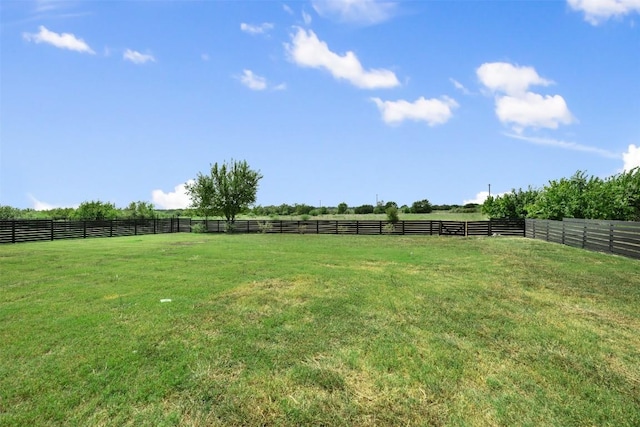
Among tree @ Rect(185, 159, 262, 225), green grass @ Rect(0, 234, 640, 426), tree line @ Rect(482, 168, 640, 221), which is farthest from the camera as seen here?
tree @ Rect(185, 159, 262, 225)

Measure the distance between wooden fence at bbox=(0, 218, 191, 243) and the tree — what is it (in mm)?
3359

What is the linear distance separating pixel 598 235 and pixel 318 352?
1466 centimetres

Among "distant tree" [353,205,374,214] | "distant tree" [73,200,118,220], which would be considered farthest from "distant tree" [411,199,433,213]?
"distant tree" [73,200,118,220]

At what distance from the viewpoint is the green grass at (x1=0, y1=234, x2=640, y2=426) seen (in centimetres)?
269

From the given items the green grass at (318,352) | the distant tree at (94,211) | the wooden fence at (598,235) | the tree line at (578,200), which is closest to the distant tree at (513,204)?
the tree line at (578,200)

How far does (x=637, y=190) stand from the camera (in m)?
15.9

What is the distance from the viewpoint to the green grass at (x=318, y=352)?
8.81ft

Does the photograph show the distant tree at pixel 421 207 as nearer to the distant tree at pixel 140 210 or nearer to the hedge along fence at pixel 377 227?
the hedge along fence at pixel 377 227

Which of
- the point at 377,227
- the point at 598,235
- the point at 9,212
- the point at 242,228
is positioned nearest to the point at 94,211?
the point at 9,212

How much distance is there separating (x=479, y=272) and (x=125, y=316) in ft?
26.2

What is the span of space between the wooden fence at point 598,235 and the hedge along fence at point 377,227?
5.81 meters

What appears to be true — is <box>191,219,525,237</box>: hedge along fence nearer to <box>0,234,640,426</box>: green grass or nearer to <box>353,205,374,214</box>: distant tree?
<box>0,234,640,426</box>: green grass

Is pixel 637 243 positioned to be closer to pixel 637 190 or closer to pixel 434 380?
pixel 637 190

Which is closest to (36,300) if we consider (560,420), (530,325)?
(560,420)
